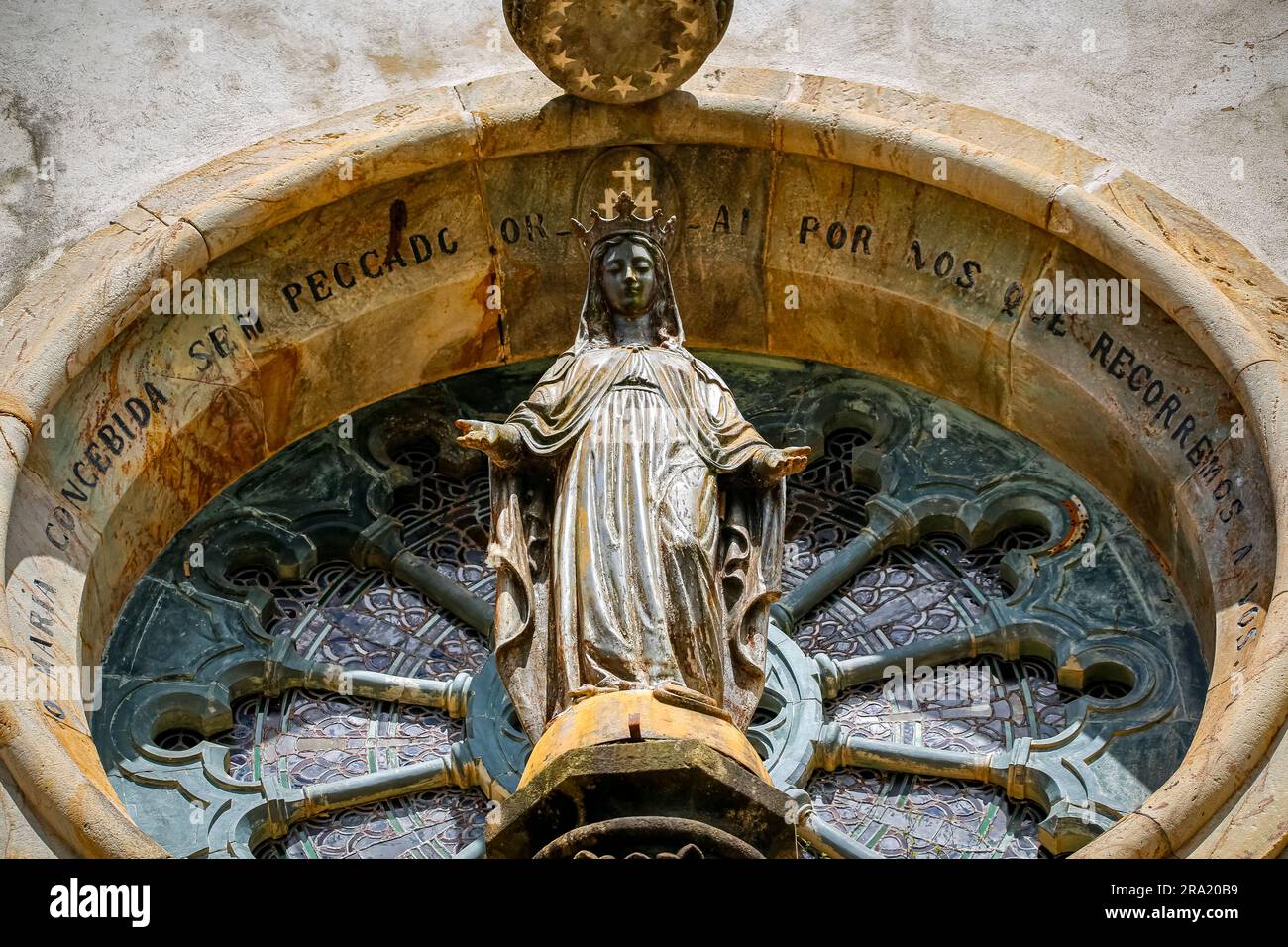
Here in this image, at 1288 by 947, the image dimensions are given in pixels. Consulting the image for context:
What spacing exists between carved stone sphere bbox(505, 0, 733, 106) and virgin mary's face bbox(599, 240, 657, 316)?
139cm

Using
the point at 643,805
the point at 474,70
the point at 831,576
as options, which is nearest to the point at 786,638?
Result: the point at 831,576

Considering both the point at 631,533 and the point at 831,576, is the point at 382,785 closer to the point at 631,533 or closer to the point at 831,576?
the point at 631,533

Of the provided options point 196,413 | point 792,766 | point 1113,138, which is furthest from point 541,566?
point 1113,138

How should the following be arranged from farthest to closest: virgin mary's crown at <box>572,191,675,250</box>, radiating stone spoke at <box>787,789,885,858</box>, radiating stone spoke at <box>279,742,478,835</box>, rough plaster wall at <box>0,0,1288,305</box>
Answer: rough plaster wall at <box>0,0,1288,305</box>
virgin mary's crown at <box>572,191,675,250</box>
radiating stone spoke at <box>279,742,478,835</box>
radiating stone spoke at <box>787,789,885,858</box>

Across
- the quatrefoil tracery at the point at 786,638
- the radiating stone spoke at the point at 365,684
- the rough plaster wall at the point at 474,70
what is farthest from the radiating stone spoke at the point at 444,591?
the rough plaster wall at the point at 474,70

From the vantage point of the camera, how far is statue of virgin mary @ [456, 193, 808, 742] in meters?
10.0

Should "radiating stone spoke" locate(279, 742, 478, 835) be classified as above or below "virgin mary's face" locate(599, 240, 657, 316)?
below

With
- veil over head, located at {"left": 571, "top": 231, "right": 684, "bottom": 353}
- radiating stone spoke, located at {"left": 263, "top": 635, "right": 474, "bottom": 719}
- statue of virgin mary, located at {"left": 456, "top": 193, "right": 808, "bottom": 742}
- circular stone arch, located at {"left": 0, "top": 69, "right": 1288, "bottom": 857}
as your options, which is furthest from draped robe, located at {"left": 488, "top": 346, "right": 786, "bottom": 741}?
circular stone arch, located at {"left": 0, "top": 69, "right": 1288, "bottom": 857}

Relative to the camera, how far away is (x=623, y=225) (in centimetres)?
1160

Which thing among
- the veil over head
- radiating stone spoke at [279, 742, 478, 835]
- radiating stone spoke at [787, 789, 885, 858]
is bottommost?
radiating stone spoke at [787, 789, 885, 858]

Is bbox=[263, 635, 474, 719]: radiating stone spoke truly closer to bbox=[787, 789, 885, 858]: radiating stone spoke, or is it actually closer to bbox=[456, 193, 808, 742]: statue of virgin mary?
bbox=[456, 193, 808, 742]: statue of virgin mary

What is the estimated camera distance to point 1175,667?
1155 cm
